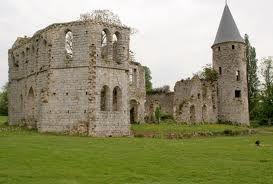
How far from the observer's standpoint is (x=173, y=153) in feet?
58.4

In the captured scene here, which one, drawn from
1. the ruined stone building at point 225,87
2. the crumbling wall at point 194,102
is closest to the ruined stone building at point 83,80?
the crumbling wall at point 194,102

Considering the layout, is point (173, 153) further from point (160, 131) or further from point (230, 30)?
point (230, 30)

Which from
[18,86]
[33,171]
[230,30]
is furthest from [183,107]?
[33,171]

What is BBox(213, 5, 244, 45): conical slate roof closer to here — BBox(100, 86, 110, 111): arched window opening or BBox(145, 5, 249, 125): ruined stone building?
BBox(145, 5, 249, 125): ruined stone building

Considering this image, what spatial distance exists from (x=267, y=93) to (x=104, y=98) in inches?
1229

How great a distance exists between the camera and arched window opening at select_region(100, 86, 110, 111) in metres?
28.9

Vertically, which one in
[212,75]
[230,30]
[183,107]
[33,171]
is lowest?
[33,171]

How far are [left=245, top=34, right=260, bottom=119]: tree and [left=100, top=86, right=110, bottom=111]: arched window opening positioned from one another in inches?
1222

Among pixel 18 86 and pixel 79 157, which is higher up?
pixel 18 86

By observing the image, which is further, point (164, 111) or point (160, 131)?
point (164, 111)

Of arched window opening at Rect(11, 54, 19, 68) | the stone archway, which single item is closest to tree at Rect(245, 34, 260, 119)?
the stone archway

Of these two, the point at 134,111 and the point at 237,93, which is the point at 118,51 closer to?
the point at 134,111

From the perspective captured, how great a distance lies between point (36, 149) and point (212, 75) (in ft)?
112

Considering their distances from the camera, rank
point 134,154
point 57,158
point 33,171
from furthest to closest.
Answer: point 134,154, point 57,158, point 33,171
